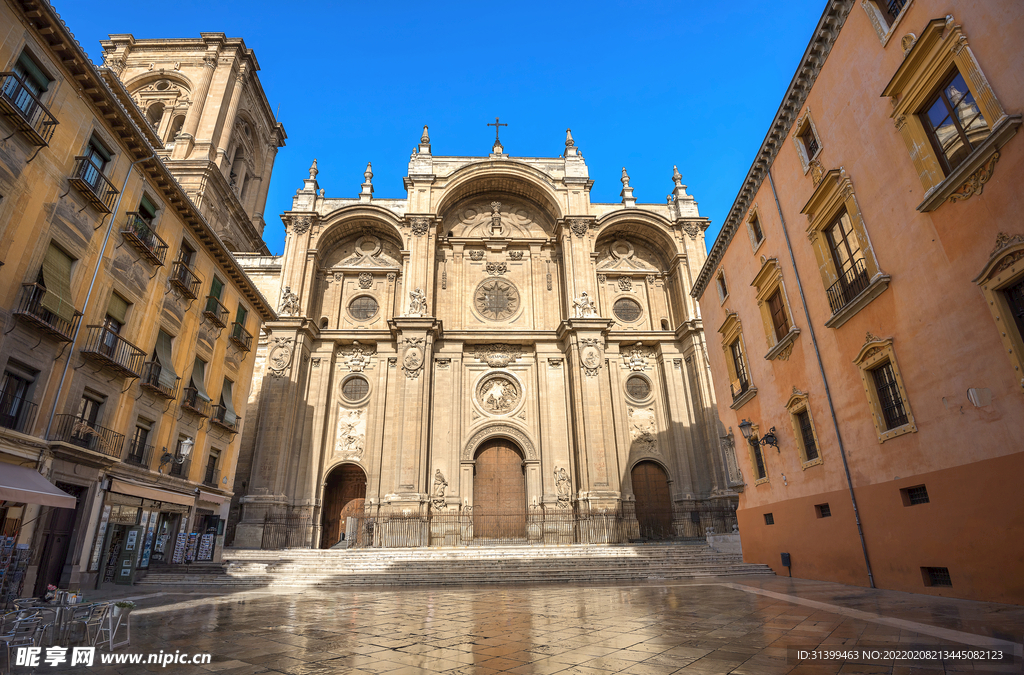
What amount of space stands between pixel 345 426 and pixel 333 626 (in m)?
19.3

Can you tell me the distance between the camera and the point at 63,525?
11.9m

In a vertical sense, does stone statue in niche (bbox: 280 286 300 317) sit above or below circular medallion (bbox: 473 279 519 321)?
below

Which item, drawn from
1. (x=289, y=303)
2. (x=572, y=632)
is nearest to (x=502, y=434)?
(x=289, y=303)

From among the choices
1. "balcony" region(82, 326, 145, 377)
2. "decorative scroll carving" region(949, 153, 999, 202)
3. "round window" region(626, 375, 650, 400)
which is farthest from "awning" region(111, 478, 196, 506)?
"round window" region(626, 375, 650, 400)

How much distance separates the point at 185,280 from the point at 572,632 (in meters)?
16.3

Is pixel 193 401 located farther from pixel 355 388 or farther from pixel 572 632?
pixel 572 632

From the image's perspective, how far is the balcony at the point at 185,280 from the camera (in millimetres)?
16141

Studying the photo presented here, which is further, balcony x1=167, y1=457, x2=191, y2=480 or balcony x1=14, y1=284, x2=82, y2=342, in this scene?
balcony x1=167, y1=457, x2=191, y2=480

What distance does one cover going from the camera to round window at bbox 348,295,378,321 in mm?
28734

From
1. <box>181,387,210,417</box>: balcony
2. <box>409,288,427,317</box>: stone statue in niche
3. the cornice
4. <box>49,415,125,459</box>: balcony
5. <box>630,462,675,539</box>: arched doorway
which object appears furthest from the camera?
<box>409,288,427,317</box>: stone statue in niche

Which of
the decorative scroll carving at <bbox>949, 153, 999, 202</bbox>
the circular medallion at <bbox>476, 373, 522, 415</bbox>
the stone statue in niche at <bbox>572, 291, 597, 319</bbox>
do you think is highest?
the stone statue in niche at <bbox>572, 291, 597, 319</bbox>

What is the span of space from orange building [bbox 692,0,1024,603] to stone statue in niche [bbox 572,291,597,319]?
12.2 meters

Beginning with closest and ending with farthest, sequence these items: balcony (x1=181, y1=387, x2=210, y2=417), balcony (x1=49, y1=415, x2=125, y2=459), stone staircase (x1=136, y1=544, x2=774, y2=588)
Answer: balcony (x1=49, y1=415, x2=125, y2=459) → stone staircase (x1=136, y1=544, x2=774, y2=588) → balcony (x1=181, y1=387, x2=210, y2=417)

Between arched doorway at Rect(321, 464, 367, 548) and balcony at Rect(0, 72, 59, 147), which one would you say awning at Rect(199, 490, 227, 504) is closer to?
arched doorway at Rect(321, 464, 367, 548)
